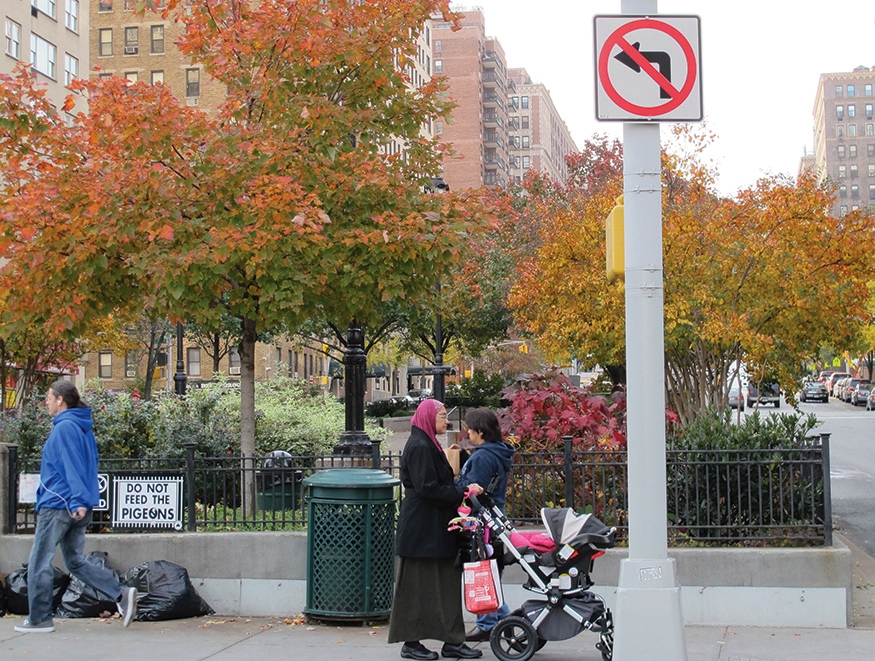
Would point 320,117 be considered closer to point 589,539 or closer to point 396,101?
point 396,101

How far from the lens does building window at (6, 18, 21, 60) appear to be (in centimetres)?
4900

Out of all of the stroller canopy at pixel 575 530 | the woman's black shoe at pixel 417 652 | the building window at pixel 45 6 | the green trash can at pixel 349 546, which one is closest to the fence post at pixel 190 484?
the green trash can at pixel 349 546

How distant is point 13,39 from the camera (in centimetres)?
4959

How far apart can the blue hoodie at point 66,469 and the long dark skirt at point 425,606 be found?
104 inches

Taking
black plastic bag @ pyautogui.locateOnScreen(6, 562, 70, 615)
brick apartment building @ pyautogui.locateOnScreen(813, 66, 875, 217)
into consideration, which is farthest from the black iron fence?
brick apartment building @ pyautogui.locateOnScreen(813, 66, 875, 217)

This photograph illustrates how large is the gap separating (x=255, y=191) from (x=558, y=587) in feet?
17.1

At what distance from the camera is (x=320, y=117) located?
11.1 meters

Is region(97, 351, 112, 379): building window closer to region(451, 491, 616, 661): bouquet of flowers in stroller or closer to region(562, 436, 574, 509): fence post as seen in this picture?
region(562, 436, 574, 509): fence post

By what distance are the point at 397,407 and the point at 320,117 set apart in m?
32.8

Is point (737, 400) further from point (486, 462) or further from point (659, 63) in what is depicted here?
point (659, 63)

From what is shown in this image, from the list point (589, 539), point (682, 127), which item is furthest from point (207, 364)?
point (589, 539)

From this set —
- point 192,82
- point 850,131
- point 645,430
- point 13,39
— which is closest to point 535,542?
point 645,430

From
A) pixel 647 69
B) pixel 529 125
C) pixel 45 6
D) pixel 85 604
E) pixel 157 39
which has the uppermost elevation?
pixel 529 125

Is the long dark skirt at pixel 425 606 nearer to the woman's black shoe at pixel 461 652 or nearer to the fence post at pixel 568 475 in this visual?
the woman's black shoe at pixel 461 652
